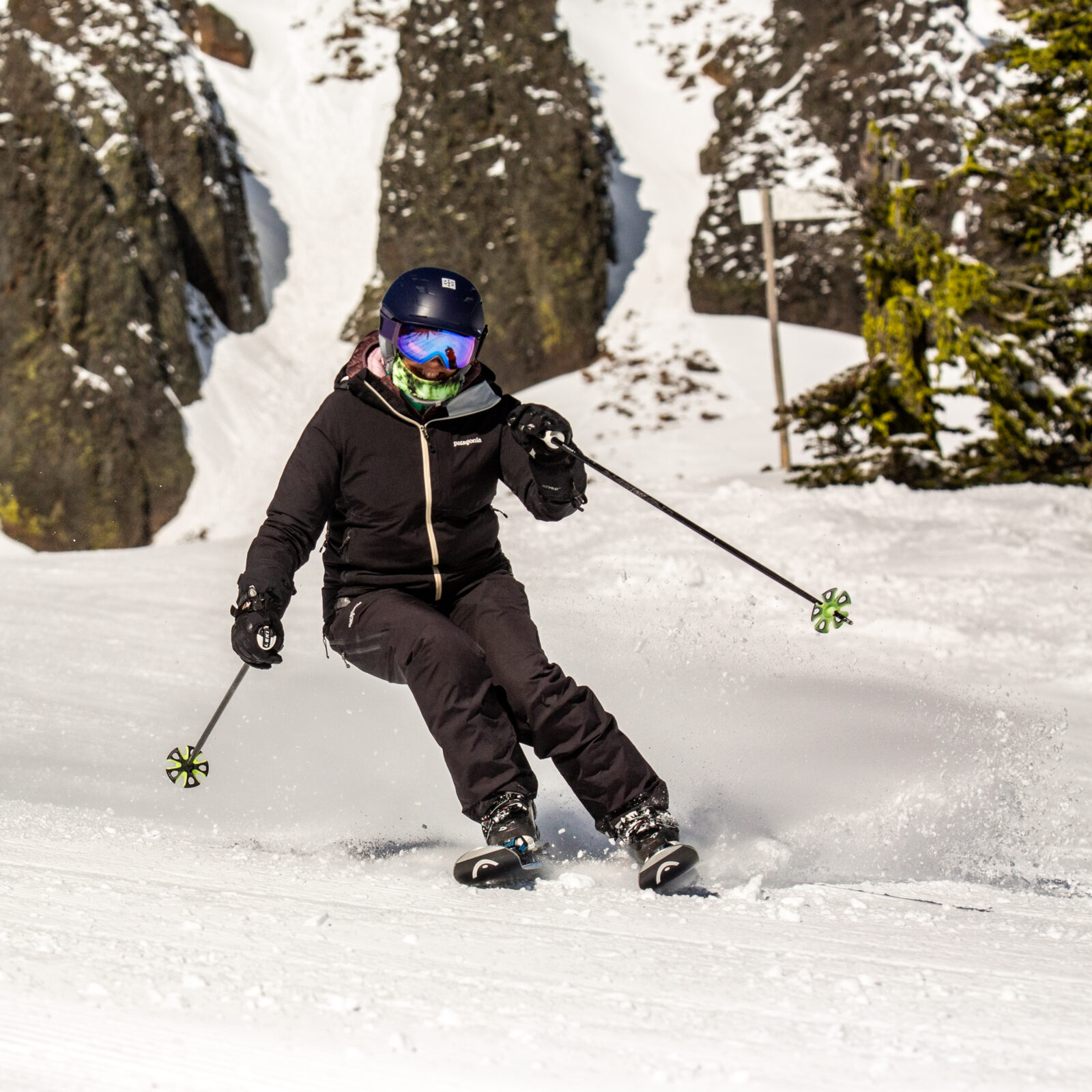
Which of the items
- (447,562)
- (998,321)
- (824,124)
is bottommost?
(447,562)

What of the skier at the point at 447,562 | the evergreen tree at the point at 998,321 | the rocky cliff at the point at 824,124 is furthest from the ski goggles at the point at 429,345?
the rocky cliff at the point at 824,124

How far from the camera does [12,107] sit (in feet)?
92.3

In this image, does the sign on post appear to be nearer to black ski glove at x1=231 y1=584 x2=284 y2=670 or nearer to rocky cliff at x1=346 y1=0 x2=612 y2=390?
black ski glove at x1=231 y1=584 x2=284 y2=670

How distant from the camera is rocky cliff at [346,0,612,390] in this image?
93.0 feet

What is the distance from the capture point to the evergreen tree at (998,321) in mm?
12789

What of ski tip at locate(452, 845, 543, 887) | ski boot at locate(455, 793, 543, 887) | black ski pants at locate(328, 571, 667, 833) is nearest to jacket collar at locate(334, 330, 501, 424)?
black ski pants at locate(328, 571, 667, 833)

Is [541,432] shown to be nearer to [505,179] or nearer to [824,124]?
[505,179]

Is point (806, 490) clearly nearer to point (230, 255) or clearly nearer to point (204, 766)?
point (204, 766)

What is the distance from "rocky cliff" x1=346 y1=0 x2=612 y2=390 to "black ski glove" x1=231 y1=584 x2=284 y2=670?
25051mm

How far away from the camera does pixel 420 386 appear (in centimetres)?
355

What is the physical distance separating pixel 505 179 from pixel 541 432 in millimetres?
27722

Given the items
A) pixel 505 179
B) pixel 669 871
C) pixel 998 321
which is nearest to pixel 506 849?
pixel 669 871

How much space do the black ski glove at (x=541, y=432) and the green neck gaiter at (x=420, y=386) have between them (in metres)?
0.22

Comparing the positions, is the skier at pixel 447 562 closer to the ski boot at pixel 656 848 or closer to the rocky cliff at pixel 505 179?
the ski boot at pixel 656 848
